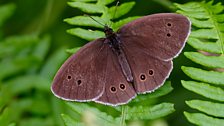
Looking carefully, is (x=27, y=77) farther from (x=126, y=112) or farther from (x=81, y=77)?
(x=126, y=112)

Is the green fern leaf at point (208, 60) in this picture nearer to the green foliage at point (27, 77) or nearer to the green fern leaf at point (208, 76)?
the green fern leaf at point (208, 76)

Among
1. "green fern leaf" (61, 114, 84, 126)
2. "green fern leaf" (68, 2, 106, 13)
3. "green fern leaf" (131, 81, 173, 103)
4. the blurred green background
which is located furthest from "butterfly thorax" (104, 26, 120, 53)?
the blurred green background

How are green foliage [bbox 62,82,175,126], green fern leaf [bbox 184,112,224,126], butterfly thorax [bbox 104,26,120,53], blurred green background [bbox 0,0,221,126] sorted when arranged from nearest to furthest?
1. green fern leaf [bbox 184,112,224,126]
2. green foliage [bbox 62,82,175,126]
3. butterfly thorax [bbox 104,26,120,53]
4. blurred green background [bbox 0,0,221,126]

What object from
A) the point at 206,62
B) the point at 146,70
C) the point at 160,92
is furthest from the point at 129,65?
the point at 206,62

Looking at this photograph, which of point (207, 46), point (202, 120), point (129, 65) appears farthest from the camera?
point (129, 65)

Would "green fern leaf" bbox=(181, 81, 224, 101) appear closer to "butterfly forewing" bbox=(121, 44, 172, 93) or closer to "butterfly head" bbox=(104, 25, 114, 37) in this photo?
"butterfly forewing" bbox=(121, 44, 172, 93)

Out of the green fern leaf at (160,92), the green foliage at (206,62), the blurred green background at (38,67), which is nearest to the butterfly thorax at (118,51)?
the green fern leaf at (160,92)
